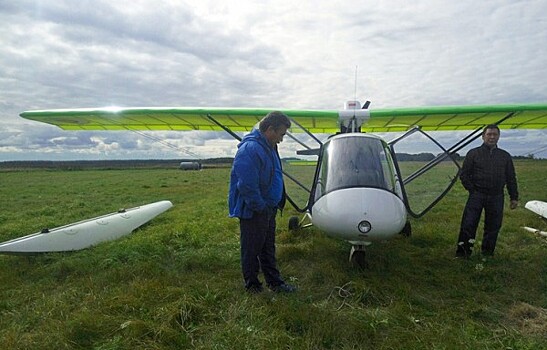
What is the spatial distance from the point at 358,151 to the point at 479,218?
2.35 meters

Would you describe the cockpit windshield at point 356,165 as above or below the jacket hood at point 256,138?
below

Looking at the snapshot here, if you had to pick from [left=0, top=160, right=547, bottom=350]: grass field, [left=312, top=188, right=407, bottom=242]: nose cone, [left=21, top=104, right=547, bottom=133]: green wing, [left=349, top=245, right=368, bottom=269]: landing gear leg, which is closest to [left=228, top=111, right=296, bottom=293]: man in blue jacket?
[left=0, top=160, right=547, bottom=350]: grass field

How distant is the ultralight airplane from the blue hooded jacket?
71 centimetres

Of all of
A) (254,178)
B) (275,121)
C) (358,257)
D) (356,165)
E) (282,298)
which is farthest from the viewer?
(358,257)

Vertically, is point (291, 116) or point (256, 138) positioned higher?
point (291, 116)

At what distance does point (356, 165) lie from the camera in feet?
14.6

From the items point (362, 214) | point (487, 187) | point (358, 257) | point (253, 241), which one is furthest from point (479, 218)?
point (253, 241)

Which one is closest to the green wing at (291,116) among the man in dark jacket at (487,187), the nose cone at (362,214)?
the man in dark jacket at (487,187)

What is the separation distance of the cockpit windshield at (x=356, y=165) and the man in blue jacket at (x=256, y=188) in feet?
2.54

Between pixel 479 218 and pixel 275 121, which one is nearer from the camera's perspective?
pixel 275 121

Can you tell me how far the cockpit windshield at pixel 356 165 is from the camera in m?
4.30

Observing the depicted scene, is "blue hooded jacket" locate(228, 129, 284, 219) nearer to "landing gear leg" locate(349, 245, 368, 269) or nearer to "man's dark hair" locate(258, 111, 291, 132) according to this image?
"man's dark hair" locate(258, 111, 291, 132)

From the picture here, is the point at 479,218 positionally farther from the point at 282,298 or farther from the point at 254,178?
the point at 254,178

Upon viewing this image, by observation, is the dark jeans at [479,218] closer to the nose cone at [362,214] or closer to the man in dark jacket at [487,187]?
the man in dark jacket at [487,187]
